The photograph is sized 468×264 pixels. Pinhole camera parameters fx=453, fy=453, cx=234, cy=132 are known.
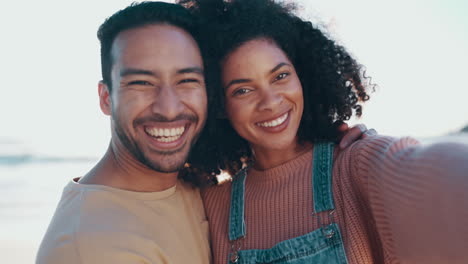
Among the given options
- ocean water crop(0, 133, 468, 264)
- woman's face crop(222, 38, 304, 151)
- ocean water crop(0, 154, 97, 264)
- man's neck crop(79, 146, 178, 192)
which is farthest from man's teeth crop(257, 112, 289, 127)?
ocean water crop(0, 154, 97, 264)

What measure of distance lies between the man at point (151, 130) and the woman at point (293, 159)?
0.19 metres

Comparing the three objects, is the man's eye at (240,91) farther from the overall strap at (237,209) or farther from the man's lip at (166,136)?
the overall strap at (237,209)

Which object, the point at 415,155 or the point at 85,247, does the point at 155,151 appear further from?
the point at 415,155

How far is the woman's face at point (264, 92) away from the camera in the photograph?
2688 mm

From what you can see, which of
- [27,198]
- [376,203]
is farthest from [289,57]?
[27,198]

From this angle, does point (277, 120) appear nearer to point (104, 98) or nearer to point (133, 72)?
point (133, 72)

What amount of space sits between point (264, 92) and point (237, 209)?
0.71m

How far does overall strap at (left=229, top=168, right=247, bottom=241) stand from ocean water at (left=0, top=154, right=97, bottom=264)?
4373 mm

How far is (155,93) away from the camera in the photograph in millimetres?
2576

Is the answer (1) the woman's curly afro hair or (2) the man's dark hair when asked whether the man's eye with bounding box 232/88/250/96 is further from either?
(2) the man's dark hair

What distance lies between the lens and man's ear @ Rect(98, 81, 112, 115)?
9.15ft

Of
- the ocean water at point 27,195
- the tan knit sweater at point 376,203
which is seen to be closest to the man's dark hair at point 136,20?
the tan knit sweater at point 376,203

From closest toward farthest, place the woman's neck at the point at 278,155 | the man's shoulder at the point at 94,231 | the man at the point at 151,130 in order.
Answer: the man's shoulder at the point at 94,231
the man at the point at 151,130
the woman's neck at the point at 278,155

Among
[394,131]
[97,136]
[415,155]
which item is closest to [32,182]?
[97,136]
